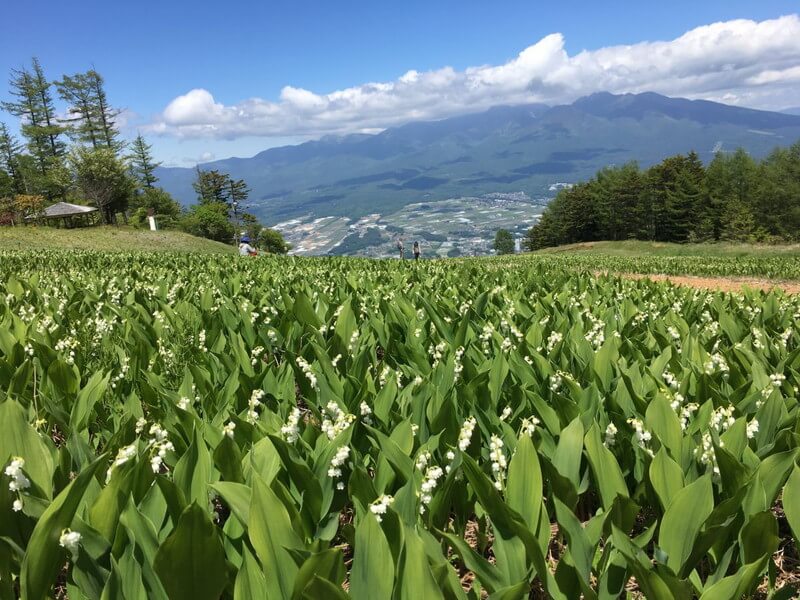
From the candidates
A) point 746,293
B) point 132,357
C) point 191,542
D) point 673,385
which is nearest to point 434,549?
point 191,542

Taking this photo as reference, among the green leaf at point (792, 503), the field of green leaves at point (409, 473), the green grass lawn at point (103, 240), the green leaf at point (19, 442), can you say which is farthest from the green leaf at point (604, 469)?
the green grass lawn at point (103, 240)

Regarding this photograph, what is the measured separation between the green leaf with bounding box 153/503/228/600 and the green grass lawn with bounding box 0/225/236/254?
31.7 m

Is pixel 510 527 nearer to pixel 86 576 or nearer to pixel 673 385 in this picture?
pixel 86 576

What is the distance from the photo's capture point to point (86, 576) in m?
1.50

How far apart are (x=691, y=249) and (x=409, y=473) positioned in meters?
57.6

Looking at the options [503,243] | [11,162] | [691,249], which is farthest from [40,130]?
[503,243]

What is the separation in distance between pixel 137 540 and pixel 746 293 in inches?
250

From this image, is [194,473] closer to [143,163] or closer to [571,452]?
[571,452]

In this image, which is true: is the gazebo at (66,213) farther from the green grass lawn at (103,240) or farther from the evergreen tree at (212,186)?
the evergreen tree at (212,186)

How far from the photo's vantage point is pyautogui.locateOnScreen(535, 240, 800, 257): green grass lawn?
41562mm

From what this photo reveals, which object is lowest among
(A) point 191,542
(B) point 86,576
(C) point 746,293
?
(C) point 746,293

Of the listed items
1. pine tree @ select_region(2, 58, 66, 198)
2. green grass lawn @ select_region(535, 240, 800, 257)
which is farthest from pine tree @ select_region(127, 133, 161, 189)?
green grass lawn @ select_region(535, 240, 800, 257)

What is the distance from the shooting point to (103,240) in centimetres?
3425

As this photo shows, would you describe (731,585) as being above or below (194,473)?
below
